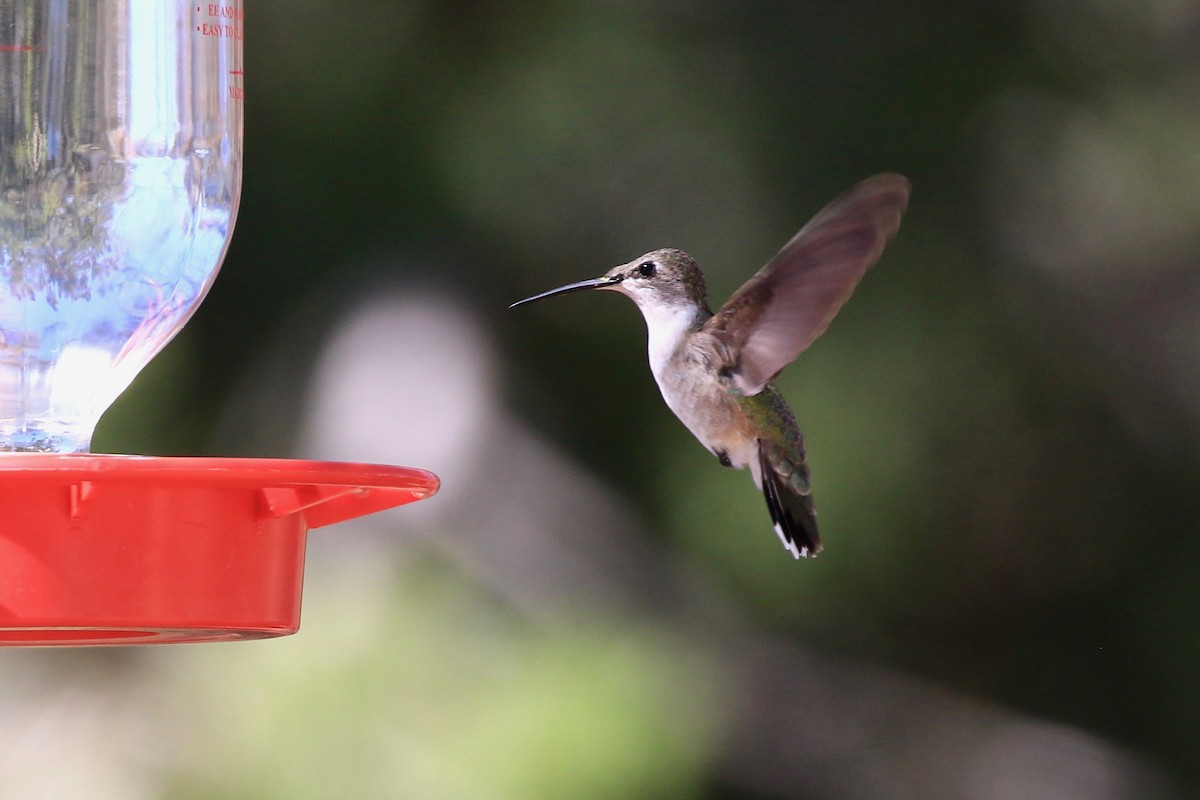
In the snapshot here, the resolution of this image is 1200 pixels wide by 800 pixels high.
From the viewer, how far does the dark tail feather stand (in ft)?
9.78

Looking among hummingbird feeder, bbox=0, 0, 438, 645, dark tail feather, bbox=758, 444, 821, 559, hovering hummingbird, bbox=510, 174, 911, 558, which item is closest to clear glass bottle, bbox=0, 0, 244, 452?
hummingbird feeder, bbox=0, 0, 438, 645

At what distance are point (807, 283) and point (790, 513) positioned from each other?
1.77ft

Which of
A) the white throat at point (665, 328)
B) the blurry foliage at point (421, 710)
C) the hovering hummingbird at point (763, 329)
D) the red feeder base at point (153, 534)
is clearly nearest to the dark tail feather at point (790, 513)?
the hovering hummingbird at point (763, 329)

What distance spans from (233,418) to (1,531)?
3035 mm

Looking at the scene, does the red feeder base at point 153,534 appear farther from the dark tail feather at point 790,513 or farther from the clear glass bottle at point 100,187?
the dark tail feather at point 790,513

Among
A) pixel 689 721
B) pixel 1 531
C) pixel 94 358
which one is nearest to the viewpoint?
pixel 1 531

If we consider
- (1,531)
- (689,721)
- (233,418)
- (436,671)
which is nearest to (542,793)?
(436,671)

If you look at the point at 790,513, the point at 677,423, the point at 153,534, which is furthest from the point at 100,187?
the point at 677,423

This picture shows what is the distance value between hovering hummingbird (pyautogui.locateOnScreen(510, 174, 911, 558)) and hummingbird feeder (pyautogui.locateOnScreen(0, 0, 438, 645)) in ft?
2.55

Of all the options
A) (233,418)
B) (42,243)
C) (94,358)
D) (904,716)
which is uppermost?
(42,243)

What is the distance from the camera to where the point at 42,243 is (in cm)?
224

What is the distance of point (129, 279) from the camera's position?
226 cm

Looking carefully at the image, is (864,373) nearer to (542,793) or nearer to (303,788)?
(542,793)

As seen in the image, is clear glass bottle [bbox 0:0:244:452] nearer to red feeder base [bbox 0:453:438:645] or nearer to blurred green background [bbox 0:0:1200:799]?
red feeder base [bbox 0:453:438:645]
